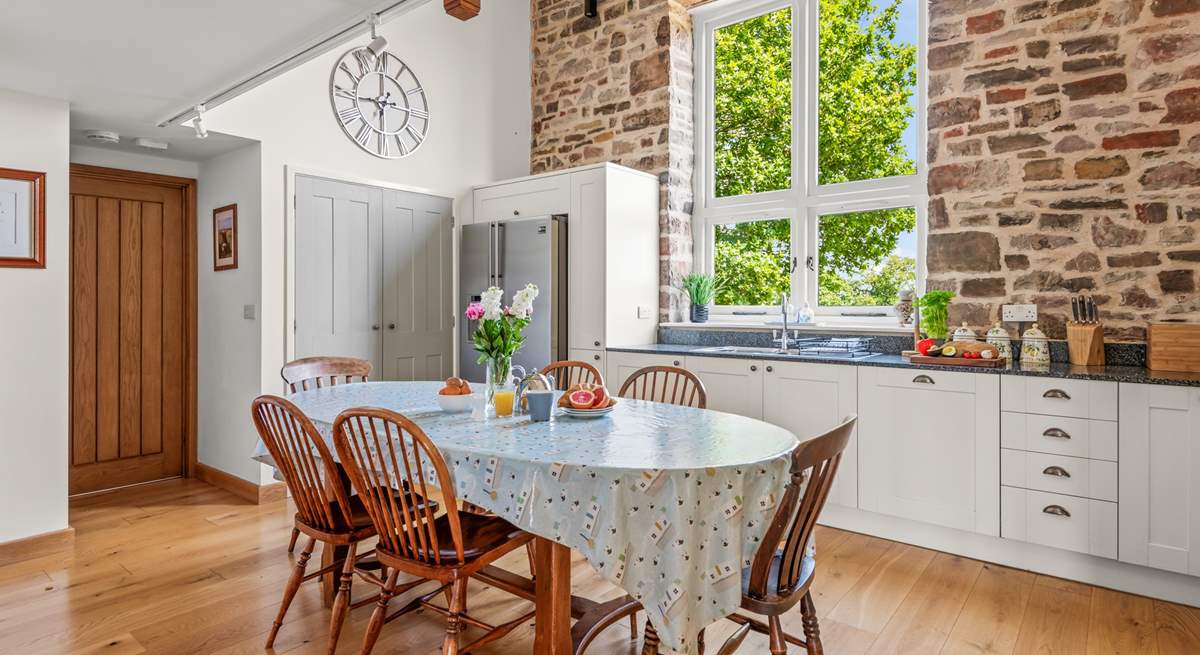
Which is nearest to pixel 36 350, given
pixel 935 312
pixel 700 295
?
pixel 700 295

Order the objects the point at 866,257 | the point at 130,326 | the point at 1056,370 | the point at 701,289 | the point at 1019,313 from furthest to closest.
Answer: the point at 701,289 → the point at 130,326 → the point at 866,257 → the point at 1019,313 → the point at 1056,370

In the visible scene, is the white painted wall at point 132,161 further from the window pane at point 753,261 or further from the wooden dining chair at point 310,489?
the window pane at point 753,261

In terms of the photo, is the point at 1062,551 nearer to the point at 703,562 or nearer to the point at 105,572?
the point at 703,562

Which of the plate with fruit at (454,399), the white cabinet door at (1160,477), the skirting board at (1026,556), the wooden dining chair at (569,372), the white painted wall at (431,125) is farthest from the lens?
the white painted wall at (431,125)

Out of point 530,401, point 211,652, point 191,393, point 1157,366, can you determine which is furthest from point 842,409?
point 191,393

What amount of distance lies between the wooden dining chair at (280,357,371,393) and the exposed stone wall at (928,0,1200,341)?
3.17 m

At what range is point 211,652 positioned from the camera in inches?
90.5

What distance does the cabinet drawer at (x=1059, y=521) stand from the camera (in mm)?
2789

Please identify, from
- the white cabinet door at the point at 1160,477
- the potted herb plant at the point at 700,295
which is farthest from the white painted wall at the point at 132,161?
the white cabinet door at the point at 1160,477

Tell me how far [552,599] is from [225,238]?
3509 mm

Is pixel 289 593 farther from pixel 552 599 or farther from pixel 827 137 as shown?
pixel 827 137

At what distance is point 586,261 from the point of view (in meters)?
4.55

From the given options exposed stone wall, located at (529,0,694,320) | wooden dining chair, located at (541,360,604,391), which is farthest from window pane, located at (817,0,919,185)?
wooden dining chair, located at (541,360,604,391)

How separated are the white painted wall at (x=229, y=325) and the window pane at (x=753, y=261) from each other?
9.90 ft
